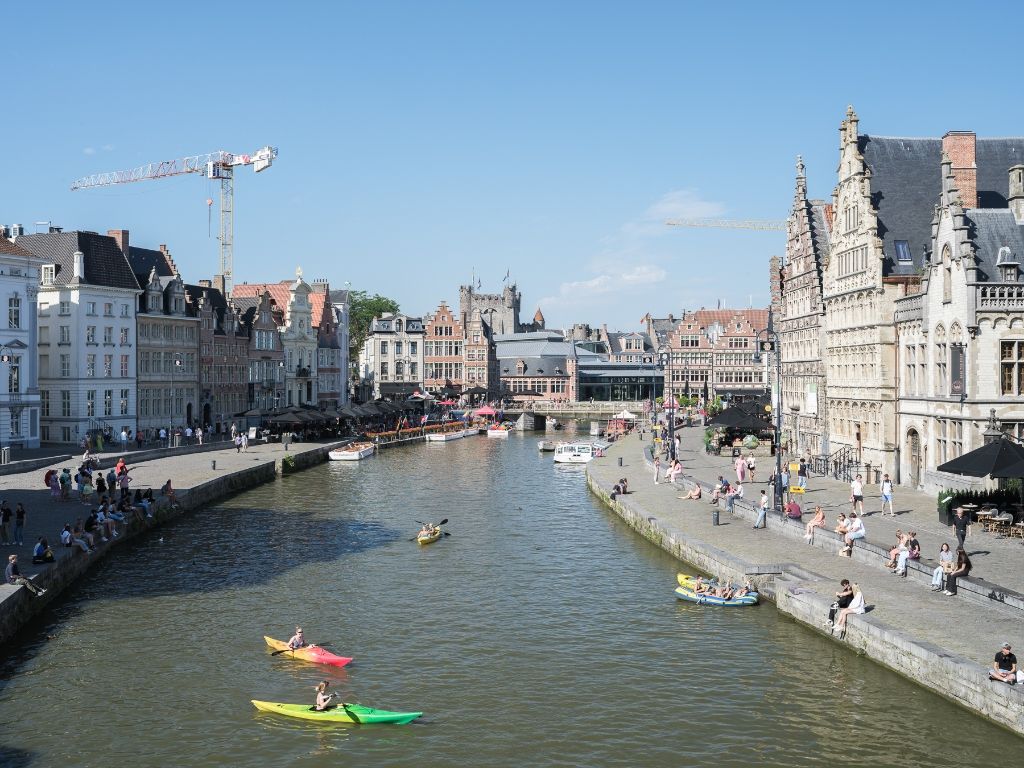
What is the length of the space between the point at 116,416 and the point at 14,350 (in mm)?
13570

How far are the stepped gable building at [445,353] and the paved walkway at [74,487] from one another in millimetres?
74147

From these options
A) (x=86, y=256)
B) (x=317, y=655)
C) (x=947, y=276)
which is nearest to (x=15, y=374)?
(x=86, y=256)

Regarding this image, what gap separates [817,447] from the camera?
2473 inches

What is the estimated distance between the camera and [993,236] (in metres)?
44.8

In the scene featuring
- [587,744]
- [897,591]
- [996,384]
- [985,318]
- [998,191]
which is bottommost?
[587,744]

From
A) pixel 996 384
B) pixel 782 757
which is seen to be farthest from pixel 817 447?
pixel 782 757

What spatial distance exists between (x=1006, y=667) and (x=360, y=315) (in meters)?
154

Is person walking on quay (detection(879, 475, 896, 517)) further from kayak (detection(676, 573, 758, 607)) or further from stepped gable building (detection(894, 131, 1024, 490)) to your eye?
kayak (detection(676, 573, 758, 607))

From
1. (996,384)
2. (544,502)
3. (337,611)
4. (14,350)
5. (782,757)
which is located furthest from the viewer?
(14,350)

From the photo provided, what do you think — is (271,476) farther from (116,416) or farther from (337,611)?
(337,611)

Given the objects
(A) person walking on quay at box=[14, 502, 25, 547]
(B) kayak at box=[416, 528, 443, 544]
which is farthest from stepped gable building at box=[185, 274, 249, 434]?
(A) person walking on quay at box=[14, 502, 25, 547]

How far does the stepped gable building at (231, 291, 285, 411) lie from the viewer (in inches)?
4048

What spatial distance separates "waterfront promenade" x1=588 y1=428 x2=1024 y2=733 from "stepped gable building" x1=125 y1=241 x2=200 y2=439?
48.6m

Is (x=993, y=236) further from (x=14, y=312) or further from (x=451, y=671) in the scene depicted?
(x=14, y=312)
